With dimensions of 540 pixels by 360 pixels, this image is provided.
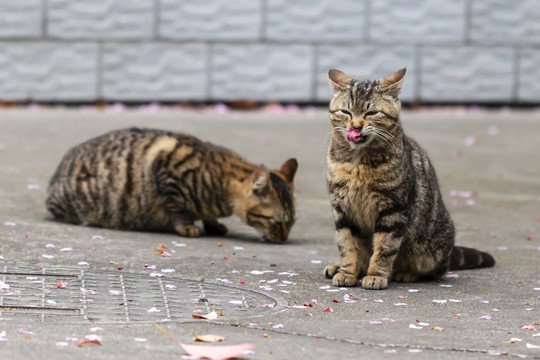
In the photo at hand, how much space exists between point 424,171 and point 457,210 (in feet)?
9.16

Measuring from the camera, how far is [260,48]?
539 inches

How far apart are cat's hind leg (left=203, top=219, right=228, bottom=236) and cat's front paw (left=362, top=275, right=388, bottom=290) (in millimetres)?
2064

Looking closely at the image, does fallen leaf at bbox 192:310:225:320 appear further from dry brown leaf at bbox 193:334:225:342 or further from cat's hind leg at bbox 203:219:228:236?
cat's hind leg at bbox 203:219:228:236

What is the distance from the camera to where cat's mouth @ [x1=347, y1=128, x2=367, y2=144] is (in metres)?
5.77

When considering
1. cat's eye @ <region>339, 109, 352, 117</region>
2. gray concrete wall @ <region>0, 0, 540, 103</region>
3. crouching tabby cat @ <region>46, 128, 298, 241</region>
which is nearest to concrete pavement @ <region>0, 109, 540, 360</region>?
crouching tabby cat @ <region>46, 128, 298, 241</region>

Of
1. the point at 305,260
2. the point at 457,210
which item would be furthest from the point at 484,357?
the point at 457,210

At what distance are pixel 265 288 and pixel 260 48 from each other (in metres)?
8.38

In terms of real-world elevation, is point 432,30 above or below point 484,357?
above

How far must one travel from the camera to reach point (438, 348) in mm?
4539

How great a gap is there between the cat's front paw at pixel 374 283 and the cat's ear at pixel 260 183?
1.70 meters

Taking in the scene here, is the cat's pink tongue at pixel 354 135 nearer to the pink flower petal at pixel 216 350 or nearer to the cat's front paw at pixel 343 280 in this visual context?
the cat's front paw at pixel 343 280

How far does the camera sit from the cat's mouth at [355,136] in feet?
18.9

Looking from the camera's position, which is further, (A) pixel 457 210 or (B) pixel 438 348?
(A) pixel 457 210

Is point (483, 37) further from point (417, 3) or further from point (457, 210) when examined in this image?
point (457, 210)
